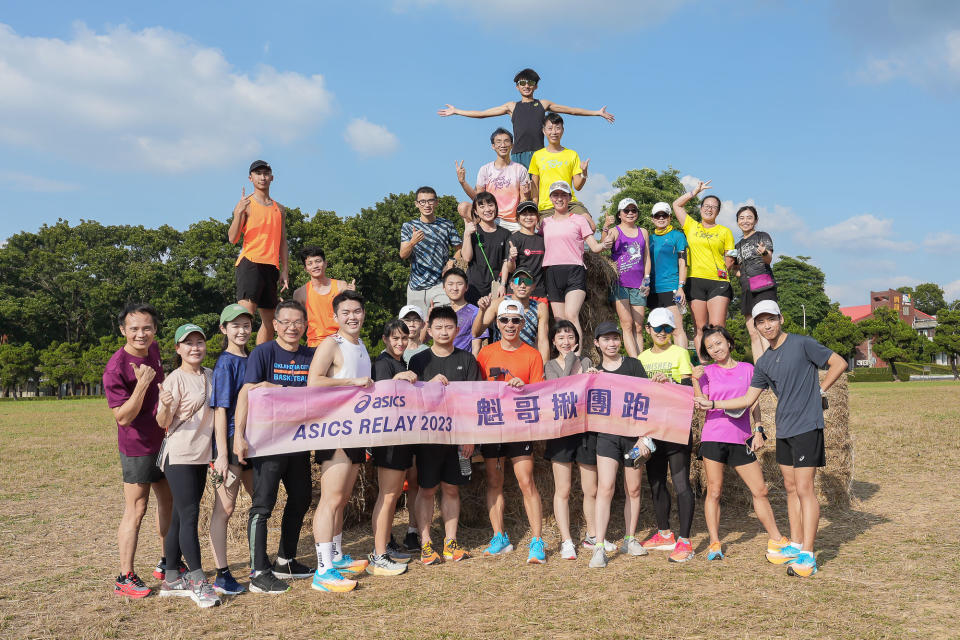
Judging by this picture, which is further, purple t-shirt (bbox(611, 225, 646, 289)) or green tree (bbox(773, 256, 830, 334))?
green tree (bbox(773, 256, 830, 334))

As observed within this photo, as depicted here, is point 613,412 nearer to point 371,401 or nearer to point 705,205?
point 371,401

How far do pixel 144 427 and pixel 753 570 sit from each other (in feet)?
20.8

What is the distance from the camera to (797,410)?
669 cm

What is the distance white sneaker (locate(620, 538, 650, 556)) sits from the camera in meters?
7.33

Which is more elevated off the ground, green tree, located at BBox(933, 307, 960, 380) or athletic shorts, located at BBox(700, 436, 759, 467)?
green tree, located at BBox(933, 307, 960, 380)

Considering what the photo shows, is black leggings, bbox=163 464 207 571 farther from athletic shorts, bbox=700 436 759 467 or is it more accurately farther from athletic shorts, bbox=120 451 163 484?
athletic shorts, bbox=700 436 759 467

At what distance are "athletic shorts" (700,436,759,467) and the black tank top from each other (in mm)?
6217

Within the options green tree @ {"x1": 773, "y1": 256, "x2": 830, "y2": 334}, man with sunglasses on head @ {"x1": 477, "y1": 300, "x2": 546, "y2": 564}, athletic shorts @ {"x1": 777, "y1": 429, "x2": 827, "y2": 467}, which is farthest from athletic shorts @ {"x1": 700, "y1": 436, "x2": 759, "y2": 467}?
green tree @ {"x1": 773, "y1": 256, "x2": 830, "y2": 334}

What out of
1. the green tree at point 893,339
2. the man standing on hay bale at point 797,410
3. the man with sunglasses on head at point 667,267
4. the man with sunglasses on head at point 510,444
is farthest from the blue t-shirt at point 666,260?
the green tree at point 893,339

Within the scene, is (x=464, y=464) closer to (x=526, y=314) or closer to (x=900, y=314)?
(x=526, y=314)

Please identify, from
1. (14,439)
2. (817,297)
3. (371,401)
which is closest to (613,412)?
(371,401)

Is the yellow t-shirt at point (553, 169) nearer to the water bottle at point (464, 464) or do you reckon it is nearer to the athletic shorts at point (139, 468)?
the water bottle at point (464, 464)

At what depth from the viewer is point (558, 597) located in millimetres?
6043

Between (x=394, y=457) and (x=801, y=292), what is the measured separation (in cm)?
7742
